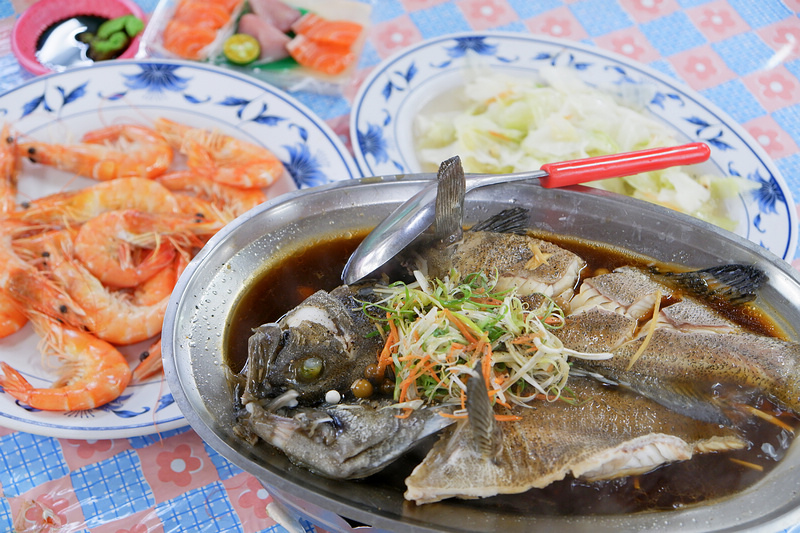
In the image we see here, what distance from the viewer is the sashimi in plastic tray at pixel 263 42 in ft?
11.3

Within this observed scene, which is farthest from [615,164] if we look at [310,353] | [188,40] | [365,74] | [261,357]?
[188,40]

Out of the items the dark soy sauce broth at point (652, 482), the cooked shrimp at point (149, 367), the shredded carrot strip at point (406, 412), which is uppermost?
the shredded carrot strip at point (406, 412)

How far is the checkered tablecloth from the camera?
85.3 inches

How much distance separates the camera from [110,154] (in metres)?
3.06

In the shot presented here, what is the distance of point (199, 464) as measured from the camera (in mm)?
2279

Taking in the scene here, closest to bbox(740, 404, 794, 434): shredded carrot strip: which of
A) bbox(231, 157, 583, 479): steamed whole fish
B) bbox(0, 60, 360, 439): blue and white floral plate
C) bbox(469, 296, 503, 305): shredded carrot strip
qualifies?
bbox(231, 157, 583, 479): steamed whole fish

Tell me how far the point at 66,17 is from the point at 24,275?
6.10 feet

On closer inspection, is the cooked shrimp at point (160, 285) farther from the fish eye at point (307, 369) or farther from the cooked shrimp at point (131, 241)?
the fish eye at point (307, 369)

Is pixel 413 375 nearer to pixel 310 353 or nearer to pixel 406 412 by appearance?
pixel 406 412

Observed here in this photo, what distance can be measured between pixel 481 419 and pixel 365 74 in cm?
264

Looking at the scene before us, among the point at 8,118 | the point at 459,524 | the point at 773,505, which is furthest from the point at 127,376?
the point at 773,505

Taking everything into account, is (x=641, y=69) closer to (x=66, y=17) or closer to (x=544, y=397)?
(x=544, y=397)

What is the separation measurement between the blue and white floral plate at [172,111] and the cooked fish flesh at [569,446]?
64.9 inches

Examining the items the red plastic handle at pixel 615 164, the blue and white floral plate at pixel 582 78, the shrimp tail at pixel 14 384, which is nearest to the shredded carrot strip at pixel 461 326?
the red plastic handle at pixel 615 164
